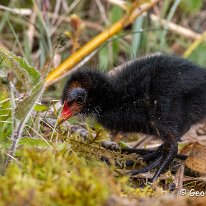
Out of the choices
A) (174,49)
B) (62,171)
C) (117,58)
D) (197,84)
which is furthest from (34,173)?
(174,49)

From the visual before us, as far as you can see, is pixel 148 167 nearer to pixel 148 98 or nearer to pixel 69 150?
pixel 148 98

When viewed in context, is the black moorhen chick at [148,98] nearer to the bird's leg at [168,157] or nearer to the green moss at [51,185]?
the bird's leg at [168,157]

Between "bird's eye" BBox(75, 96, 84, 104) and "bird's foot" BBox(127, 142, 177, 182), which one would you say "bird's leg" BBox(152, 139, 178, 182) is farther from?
"bird's eye" BBox(75, 96, 84, 104)

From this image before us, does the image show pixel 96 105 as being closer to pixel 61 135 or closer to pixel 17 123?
pixel 61 135

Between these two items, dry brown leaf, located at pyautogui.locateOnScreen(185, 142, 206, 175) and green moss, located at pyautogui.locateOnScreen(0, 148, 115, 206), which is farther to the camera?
dry brown leaf, located at pyautogui.locateOnScreen(185, 142, 206, 175)

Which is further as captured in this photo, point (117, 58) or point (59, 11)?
point (59, 11)

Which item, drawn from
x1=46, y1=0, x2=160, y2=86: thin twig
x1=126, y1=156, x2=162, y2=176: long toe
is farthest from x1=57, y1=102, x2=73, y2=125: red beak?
x1=46, y1=0, x2=160, y2=86: thin twig

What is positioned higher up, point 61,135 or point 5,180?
point 5,180

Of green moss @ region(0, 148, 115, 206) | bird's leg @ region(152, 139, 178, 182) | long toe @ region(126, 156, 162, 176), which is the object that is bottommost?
long toe @ region(126, 156, 162, 176)
